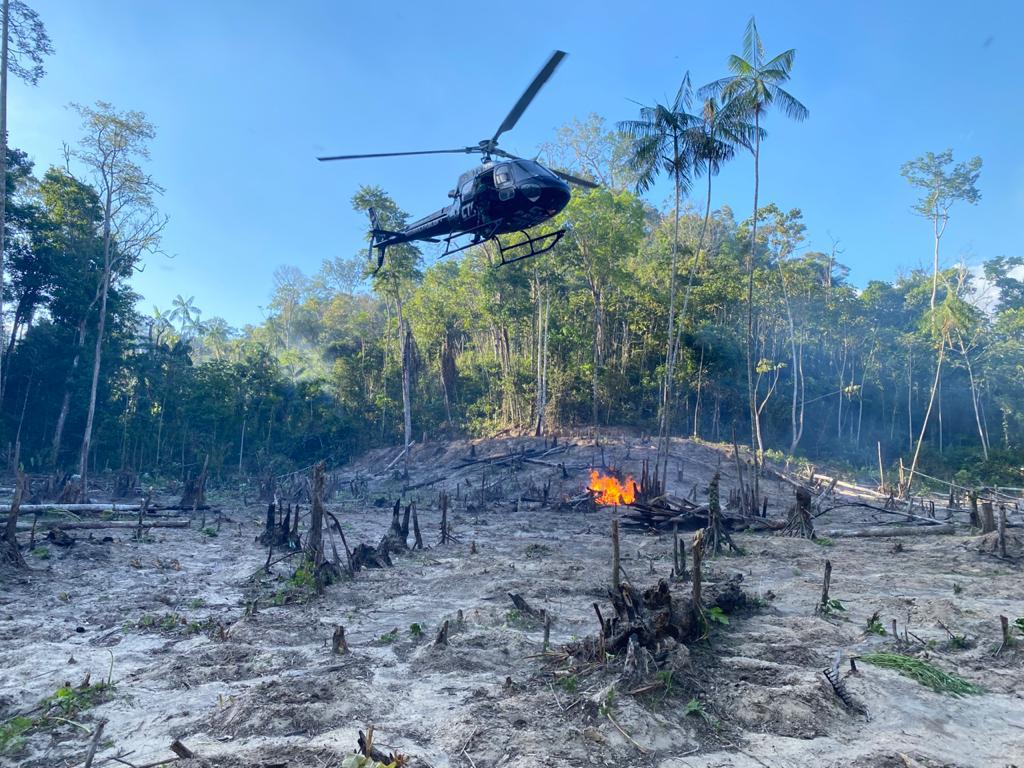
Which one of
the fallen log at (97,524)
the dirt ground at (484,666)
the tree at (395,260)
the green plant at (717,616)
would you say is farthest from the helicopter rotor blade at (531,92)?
the tree at (395,260)

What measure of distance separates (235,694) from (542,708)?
105 inches

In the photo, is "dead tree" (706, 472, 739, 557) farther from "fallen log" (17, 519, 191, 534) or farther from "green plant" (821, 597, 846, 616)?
"fallen log" (17, 519, 191, 534)

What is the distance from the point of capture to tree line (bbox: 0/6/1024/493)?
26266mm

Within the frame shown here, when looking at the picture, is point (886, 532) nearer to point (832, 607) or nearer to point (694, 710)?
point (832, 607)

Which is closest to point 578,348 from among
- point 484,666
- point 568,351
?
point 568,351

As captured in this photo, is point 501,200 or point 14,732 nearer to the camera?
point 14,732

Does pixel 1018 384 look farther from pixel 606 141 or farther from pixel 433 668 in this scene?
pixel 433 668

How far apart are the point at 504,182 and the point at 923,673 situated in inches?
385

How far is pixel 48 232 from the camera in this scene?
1031 inches

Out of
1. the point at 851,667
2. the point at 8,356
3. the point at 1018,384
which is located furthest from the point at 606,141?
the point at 851,667

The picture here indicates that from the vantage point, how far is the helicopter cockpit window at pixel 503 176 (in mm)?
11656

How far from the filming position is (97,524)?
1278 cm

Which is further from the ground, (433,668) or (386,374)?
(386,374)

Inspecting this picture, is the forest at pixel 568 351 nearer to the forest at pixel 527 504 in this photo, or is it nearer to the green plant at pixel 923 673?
the forest at pixel 527 504
